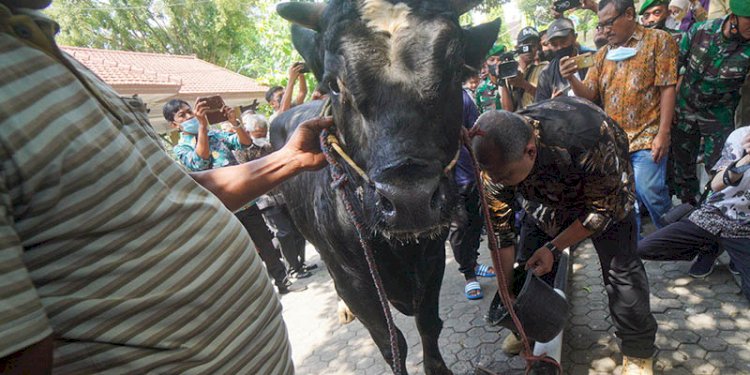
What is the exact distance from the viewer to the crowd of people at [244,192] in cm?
90

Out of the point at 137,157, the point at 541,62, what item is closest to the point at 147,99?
the point at 541,62

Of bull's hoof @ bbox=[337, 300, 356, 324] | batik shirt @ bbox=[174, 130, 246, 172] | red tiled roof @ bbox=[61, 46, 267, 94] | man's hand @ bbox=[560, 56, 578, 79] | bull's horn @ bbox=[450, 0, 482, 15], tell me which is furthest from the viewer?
red tiled roof @ bbox=[61, 46, 267, 94]

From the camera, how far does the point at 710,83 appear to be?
13.3 feet

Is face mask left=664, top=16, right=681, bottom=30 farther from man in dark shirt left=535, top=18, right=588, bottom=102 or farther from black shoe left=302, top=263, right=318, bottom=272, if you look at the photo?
black shoe left=302, top=263, right=318, bottom=272

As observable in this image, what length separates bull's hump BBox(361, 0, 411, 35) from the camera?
1.88m

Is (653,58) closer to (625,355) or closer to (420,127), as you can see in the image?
(625,355)

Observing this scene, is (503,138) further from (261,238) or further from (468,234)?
(261,238)

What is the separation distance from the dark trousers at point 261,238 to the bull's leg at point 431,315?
3120mm

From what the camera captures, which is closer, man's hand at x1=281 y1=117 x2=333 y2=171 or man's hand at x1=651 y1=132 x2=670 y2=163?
man's hand at x1=281 y1=117 x2=333 y2=171

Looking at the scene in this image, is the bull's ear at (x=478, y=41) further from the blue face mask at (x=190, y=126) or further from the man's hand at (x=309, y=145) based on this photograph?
the blue face mask at (x=190, y=126)

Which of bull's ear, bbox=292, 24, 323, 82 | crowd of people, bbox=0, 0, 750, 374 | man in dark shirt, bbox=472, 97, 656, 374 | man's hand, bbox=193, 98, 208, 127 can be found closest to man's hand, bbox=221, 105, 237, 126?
crowd of people, bbox=0, 0, 750, 374

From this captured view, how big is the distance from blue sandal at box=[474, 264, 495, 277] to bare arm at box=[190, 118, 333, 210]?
313 cm

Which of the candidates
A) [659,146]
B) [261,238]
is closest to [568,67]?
[659,146]

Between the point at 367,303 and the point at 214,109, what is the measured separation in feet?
11.3
